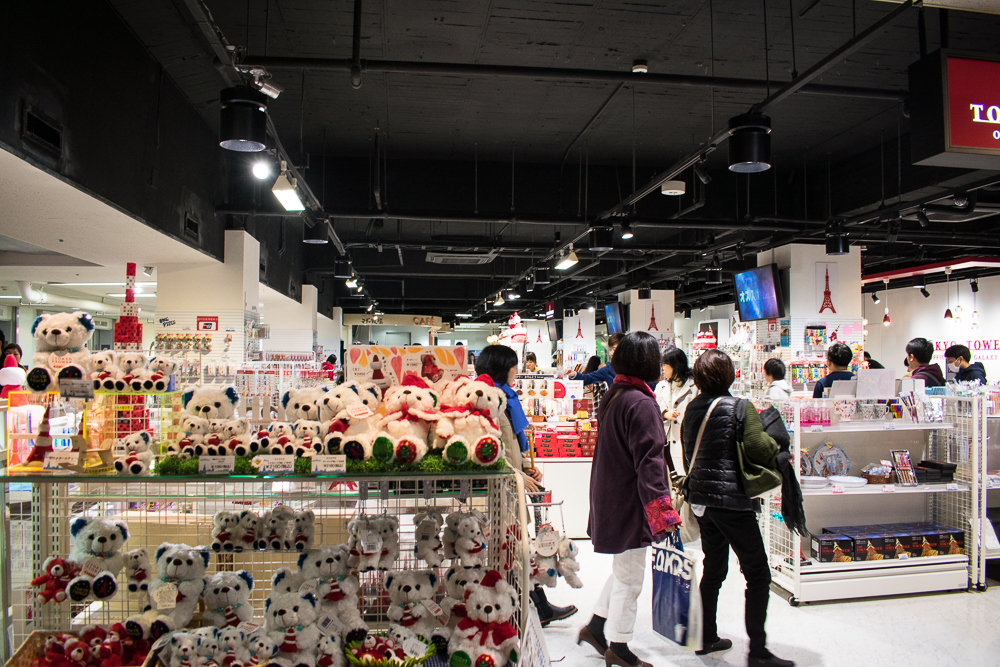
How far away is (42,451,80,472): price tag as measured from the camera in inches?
81.7

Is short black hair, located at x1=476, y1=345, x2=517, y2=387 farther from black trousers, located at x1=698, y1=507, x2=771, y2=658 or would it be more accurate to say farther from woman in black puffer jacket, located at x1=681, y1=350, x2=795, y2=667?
black trousers, located at x1=698, y1=507, x2=771, y2=658

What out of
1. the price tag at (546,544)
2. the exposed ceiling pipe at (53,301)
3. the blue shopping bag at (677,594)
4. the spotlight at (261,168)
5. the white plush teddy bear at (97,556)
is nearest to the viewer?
the white plush teddy bear at (97,556)

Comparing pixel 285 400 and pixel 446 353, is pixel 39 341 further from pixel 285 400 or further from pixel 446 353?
pixel 446 353

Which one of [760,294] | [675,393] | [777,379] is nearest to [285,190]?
[675,393]

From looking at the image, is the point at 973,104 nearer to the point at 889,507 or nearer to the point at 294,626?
the point at 889,507

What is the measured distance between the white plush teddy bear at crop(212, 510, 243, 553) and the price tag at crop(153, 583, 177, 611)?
19 centimetres

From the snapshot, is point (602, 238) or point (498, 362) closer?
point (498, 362)

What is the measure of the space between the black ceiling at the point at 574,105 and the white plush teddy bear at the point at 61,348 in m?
2.25

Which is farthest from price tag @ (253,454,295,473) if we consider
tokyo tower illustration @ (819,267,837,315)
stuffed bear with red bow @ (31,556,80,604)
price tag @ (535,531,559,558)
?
tokyo tower illustration @ (819,267,837,315)

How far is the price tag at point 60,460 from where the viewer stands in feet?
6.81

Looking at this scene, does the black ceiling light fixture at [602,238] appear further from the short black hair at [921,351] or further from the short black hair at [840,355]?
the short black hair at [921,351]

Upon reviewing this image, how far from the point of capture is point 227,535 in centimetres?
242

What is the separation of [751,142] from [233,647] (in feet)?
15.3

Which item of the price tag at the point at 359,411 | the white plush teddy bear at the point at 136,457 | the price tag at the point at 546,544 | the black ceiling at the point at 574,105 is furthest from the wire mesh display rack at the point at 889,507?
the white plush teddy bear at the point at 136,457
